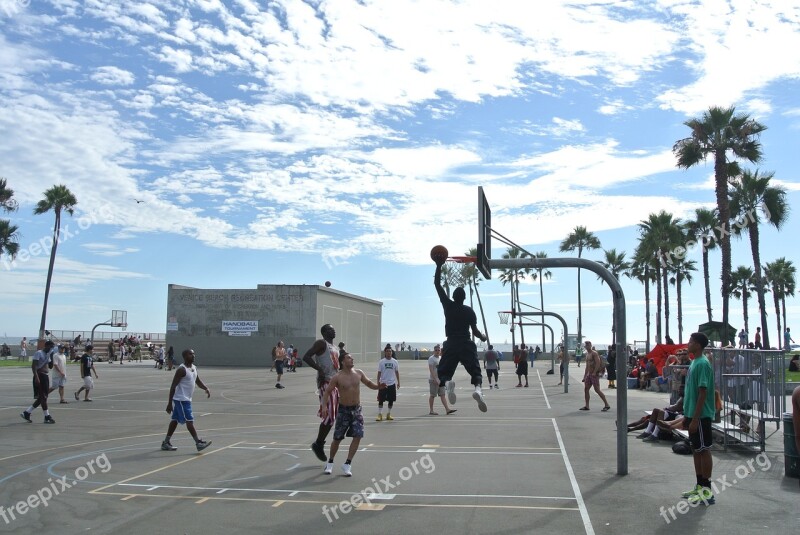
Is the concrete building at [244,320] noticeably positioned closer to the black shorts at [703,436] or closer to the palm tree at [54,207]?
the palm tree at [54,207]

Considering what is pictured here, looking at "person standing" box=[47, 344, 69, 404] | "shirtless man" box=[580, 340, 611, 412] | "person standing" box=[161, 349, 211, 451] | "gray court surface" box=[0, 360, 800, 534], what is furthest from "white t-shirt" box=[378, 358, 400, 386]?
"person standing" box=[47, 344, 69, 404]

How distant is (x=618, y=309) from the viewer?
35.9 feet

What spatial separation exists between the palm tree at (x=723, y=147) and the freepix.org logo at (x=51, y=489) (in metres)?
27.4

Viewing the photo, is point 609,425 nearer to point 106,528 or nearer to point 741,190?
point 106,528

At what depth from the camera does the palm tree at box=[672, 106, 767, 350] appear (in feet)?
102

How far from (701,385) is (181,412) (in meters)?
8.32

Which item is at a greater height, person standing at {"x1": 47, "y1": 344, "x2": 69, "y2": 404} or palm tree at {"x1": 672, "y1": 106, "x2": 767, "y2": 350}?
palm tree at {"x1": 672, "y1": 106, "x2": 767, "y2": 350}

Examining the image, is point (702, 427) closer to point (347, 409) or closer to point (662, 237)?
point (347, 409)

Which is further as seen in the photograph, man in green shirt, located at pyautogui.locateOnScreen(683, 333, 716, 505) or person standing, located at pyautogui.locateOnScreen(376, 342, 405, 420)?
person standing, located at pyautogui.locateOnScreen(376, 342, 405, 420)

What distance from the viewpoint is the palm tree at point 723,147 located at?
31188 millimetres

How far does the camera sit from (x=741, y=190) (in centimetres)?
3509

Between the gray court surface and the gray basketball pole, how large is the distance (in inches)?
20.1

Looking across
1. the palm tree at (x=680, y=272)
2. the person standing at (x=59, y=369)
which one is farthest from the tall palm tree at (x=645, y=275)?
the person standing at (x=59, y=369)

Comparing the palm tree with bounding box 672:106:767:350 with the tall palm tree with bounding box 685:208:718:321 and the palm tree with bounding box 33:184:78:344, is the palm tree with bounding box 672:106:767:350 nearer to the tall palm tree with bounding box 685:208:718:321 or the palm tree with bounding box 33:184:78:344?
the tall palm tree with bounding box 685:208:718:321
